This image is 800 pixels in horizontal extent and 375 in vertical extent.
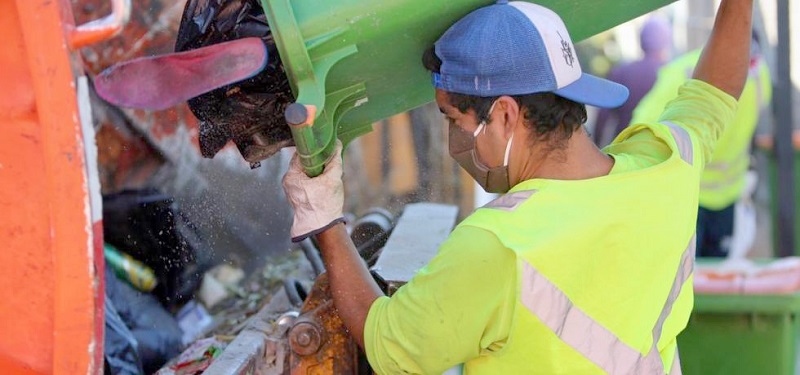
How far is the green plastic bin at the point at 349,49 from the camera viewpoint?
1.65 m

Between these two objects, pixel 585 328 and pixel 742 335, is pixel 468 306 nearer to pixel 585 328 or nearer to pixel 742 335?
pixel 585 328

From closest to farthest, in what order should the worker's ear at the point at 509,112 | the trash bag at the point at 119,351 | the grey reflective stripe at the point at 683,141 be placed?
the worker's ear at the point at 509,112, the grey reflective stripe at the point at 683,141, the trash bag at the point at 119,351

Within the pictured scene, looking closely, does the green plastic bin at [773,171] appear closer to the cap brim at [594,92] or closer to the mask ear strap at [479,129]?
the cap brim at [594,92]

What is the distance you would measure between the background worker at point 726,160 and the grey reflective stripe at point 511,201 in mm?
3307

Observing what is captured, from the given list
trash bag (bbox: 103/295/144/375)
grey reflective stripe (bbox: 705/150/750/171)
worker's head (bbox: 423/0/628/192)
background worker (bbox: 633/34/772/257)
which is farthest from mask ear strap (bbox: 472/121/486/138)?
grey reflective stripe (bbox: 705/150/750/171)

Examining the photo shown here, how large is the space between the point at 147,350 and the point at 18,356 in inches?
52.5

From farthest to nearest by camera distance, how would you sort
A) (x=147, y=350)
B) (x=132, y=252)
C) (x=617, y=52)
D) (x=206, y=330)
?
(x=617, y=52) < (x=132, y=252) < (x=206, y=330) < (x=147, y=350)

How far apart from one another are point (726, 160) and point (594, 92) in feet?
12.1

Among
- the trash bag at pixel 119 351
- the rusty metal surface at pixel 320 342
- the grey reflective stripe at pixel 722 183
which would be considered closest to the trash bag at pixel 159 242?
the trash bag at pixel 119 351

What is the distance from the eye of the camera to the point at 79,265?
4.49 feet

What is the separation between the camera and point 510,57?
1626 millimetres

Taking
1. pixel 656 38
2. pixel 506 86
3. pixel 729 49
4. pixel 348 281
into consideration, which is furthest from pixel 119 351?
pixel 656 38

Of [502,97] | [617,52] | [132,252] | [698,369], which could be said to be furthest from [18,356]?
[617,52]

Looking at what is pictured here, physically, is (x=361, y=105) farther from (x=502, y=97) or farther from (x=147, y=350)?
(x=147, y=350)
